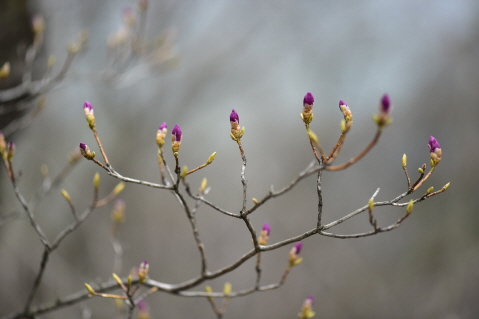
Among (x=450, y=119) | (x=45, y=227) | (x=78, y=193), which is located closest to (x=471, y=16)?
(x=450, y=119)

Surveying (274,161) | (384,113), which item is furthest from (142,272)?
(274,161)

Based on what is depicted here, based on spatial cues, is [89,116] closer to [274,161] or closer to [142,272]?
[142,272]

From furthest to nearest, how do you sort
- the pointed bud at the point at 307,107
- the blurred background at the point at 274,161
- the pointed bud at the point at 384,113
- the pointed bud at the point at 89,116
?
the blurred background at the point at 274,161 < the pointed bud at the point at 89,116 < the pointed bud at the point at 307,107 < the pointed bud at the point at 384,113

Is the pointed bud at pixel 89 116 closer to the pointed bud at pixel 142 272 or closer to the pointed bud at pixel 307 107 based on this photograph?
the pointed bud at pixel 142 272

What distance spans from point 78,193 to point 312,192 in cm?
362

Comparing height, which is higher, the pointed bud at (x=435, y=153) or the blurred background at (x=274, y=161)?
the blurred background at (x=274, y=161)

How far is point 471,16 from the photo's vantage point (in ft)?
16.6

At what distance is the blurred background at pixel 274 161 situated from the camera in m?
4.68

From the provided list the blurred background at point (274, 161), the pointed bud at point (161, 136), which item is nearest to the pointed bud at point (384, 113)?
the pointed bud at point (161, 136)

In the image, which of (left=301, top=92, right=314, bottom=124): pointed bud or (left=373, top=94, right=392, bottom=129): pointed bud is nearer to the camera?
(left=373, top=94, right=392, bottom=129): pointed bud

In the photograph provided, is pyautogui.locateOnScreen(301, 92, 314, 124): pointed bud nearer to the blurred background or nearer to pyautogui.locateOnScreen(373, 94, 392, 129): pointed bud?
pyautogui.locateOnScreen(373, 94, 392, 129): pointed bud

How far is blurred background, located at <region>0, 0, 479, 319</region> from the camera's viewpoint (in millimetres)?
4684

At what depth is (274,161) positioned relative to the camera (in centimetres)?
A: 657

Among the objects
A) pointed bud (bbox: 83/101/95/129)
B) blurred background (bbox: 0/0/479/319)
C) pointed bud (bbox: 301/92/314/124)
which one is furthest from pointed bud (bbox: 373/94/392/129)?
blurred background (bbox: 0/0/479/319)
